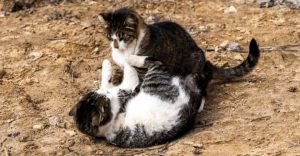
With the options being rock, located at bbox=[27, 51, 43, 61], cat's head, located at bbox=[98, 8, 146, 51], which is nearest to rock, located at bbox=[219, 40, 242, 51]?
cat's head, located at bbox=[98, 8, 146, 51]

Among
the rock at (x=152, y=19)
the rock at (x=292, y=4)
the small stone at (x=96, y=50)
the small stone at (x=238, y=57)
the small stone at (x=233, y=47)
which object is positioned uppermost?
the rock at (x=292, y=4)

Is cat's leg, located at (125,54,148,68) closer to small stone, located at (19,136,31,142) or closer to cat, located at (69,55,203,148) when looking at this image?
cat, located at (69,55,203,148)

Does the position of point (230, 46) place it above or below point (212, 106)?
above

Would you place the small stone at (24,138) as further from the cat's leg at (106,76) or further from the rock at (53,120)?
the cat's leg at (106,76)

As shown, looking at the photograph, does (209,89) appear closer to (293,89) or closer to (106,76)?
(293,89)

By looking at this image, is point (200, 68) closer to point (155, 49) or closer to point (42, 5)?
point (155, 49)

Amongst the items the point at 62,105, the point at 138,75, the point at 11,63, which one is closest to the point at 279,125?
the point at 138,75

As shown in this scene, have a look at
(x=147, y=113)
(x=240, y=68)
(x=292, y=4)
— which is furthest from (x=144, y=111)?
(x=292, y=4)

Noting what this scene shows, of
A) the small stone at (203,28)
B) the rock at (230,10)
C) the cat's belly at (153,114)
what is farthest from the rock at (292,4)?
the cat's belly at (153,114)
